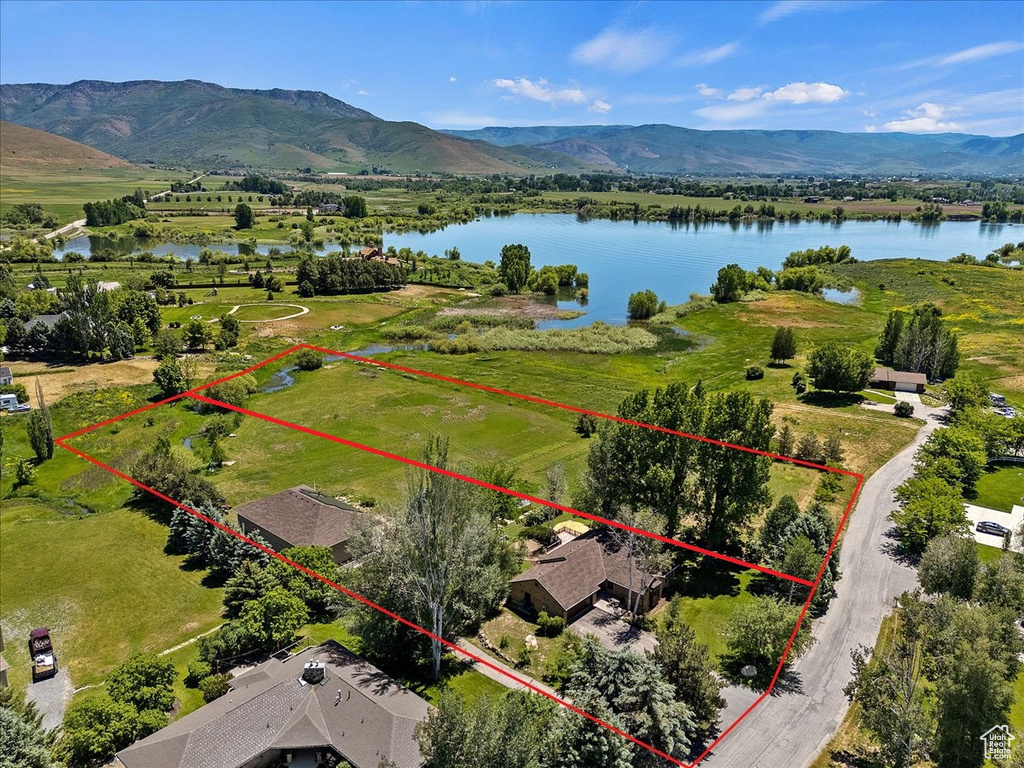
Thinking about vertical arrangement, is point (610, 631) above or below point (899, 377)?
below

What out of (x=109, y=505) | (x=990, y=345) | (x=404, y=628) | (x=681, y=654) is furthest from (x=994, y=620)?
(x=990, y=345)

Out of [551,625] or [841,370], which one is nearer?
[551,625]

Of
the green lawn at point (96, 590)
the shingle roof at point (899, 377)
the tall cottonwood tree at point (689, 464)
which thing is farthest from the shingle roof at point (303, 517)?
the shingle roof at point (899, 377)

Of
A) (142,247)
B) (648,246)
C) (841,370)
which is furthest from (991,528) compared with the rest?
(142,247)

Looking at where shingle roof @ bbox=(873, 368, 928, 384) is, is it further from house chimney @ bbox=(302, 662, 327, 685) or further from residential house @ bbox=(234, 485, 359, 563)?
house chimney @ bbox=(302, 662, 327, 685)

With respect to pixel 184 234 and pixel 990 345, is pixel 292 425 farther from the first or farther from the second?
pixel 184 234

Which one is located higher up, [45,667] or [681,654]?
[681,654]

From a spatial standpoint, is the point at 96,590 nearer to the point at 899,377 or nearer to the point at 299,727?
the point at 299,727
